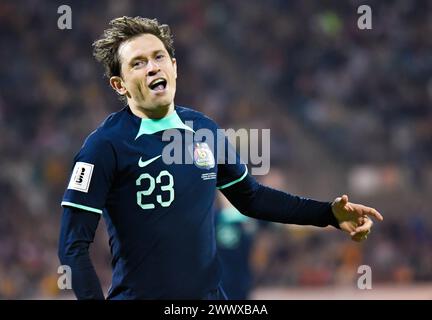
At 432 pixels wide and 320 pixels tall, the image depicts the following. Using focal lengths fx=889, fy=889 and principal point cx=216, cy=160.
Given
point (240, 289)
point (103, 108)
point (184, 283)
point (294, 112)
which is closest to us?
point (184, 283)

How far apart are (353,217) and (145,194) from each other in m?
0.96

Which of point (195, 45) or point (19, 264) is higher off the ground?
point (195, 45)

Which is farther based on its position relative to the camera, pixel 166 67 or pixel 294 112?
pixel 294 112

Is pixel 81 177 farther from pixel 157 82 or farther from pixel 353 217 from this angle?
pixel 353 217

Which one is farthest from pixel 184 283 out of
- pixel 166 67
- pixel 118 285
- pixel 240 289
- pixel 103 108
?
pixel 103 108

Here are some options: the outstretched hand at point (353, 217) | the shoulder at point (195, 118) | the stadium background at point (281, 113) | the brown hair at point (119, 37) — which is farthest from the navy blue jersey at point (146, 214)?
the stadium background at point (281, 113)

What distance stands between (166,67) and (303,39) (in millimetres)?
10890

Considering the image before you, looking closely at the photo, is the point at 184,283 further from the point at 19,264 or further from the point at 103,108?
the point at 103,108

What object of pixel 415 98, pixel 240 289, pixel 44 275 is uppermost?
pixel 415 98

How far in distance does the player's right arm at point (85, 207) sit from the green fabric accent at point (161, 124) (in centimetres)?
22

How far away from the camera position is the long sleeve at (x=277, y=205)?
4.00m

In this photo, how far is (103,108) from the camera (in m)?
12.8

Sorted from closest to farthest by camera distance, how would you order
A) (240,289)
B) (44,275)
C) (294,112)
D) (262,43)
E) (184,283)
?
(184,283) < (240,289) < (44,275) < (294,112) < (262,43)

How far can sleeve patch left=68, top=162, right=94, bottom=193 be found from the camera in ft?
11.5
